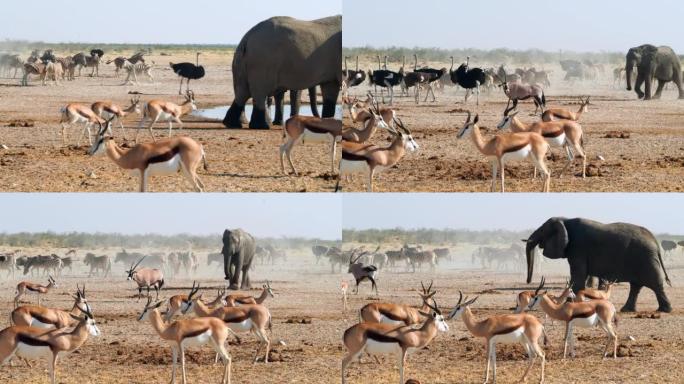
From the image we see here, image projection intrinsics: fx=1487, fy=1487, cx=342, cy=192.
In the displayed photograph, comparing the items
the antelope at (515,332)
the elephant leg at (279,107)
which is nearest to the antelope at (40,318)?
the antelope at (515,332)

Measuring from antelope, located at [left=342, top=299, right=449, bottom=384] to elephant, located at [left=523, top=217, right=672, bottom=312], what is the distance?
5.64 metres

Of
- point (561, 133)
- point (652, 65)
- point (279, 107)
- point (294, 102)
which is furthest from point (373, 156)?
point (652, 65)

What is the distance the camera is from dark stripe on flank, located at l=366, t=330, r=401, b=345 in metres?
11.4

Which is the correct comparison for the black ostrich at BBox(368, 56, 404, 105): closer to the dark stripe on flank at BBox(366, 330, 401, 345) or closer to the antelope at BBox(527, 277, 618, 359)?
the antelope at BBox(527, 277, 618, 359)

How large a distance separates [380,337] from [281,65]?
821cm

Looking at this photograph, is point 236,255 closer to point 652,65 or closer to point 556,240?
point 556,240

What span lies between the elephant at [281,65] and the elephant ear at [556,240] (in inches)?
128

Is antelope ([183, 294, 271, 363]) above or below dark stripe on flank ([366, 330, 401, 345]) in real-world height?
below

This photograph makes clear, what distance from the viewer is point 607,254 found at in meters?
17.2

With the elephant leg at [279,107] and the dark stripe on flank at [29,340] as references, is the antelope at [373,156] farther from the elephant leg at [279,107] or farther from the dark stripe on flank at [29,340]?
the elephant leg at [279,107]

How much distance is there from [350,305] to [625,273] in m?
3.48

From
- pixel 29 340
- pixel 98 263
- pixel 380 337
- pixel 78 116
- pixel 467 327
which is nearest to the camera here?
pixel 380 337

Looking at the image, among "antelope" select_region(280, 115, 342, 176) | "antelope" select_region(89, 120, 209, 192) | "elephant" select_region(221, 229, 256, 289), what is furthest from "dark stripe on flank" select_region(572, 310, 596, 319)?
"elephant" select_region(221, 229, 256, 289)

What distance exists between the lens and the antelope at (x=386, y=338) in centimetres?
1131
